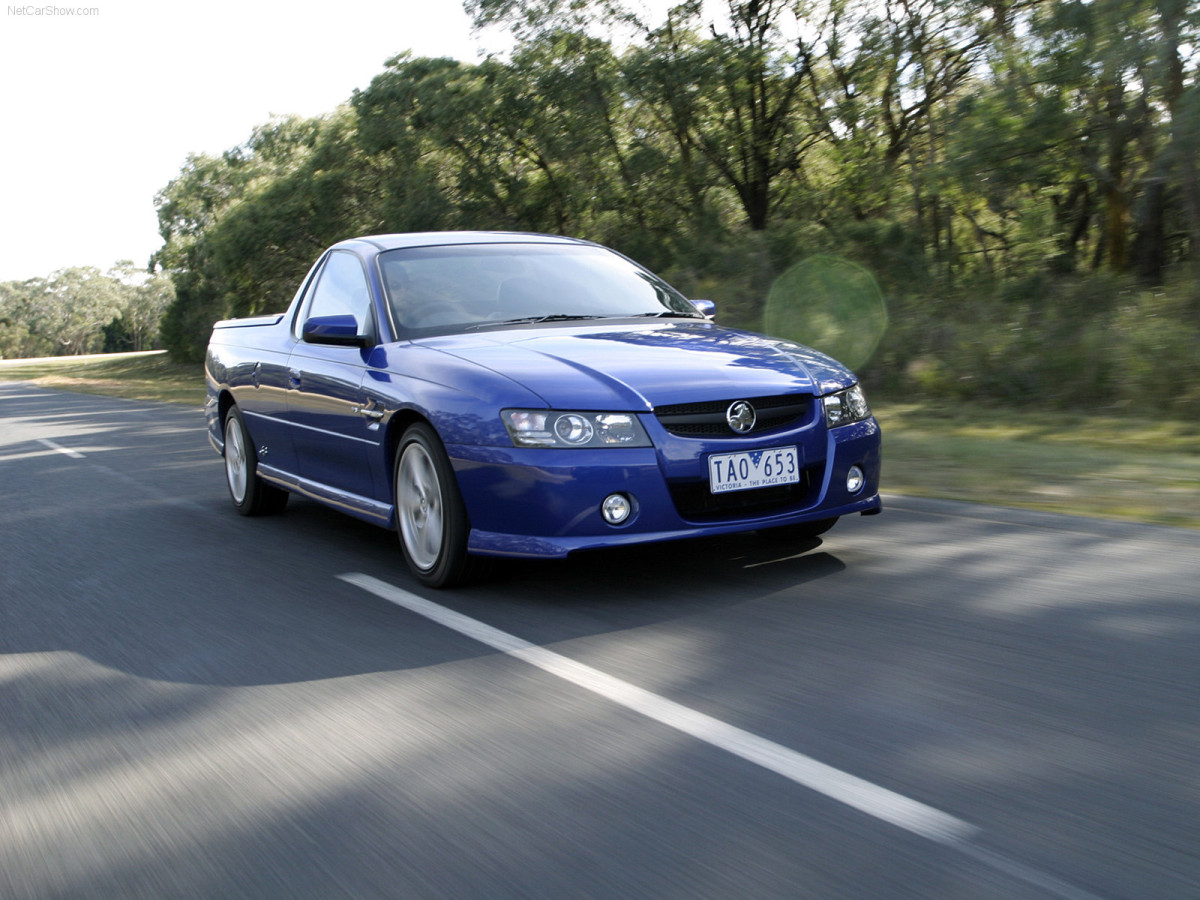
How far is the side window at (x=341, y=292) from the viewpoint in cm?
636

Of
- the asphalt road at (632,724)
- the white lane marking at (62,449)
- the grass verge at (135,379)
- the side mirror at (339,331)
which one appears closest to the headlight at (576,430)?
the asphalt road at (632,724)

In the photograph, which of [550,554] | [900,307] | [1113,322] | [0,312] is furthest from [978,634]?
[0,312]

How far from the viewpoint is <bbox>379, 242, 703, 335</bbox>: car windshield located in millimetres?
6062

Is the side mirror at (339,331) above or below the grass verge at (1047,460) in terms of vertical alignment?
above

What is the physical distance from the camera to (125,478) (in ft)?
34.8

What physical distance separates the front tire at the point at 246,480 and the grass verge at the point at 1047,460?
3.94m

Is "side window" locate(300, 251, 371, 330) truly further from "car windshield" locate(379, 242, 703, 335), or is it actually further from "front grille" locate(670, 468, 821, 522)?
"front grille" locate(670, 468, 821, 522)

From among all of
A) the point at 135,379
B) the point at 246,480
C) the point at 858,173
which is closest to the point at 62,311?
the point at 135,379

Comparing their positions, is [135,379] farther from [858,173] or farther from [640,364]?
[640,364]

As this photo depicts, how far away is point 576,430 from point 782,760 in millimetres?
1964

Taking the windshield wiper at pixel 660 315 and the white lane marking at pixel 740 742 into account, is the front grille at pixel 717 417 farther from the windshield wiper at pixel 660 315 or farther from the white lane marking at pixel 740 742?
the windshield wiper at pixel 660 315

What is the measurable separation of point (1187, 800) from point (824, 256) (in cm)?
2110

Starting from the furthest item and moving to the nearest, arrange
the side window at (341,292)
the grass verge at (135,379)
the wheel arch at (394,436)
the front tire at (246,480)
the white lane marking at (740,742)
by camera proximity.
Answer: the grass verge at (135,379), the front tire at (246,480), the side window at (341,292), the wheel arch at (394,436), the white lane marking at (740,742)

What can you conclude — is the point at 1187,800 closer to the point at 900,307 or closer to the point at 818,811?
the point at 818,811
